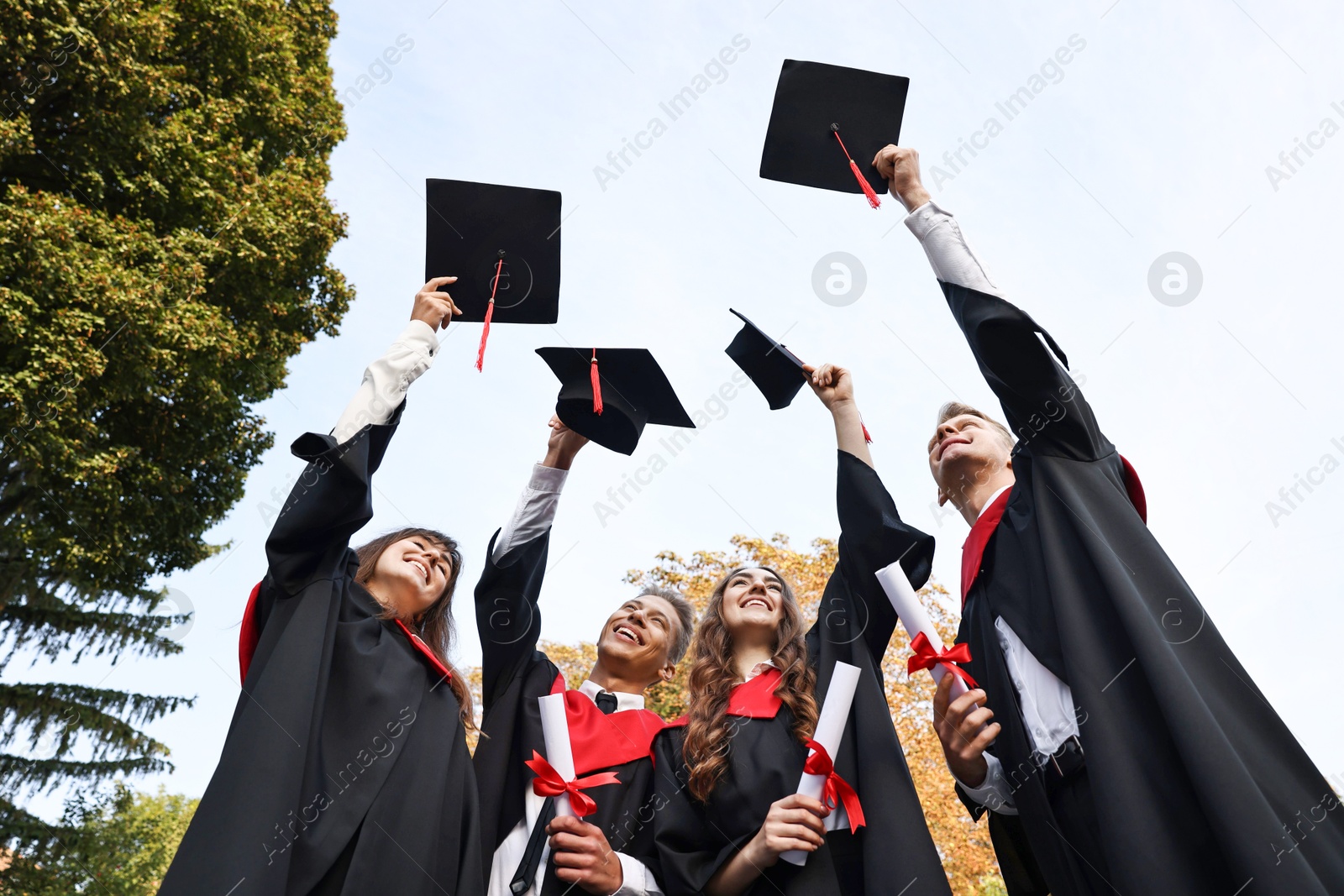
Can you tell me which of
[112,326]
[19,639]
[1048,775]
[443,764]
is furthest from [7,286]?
[1048,775]

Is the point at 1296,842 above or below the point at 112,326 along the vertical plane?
below

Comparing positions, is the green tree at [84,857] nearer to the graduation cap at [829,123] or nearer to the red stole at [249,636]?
the red stole at [249,636]

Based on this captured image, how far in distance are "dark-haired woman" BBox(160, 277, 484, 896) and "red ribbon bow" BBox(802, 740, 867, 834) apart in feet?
3.50

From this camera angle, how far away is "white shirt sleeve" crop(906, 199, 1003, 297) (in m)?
2.54

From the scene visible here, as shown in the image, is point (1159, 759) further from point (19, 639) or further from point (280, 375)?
point (19, 639)

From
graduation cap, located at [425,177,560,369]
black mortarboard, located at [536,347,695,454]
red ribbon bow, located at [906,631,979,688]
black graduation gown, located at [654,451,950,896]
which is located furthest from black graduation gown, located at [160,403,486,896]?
red ribbon bow, located at [906,631,979,688]

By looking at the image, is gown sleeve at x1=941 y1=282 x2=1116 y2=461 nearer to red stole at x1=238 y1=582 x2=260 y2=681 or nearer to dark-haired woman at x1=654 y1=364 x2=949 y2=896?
dark-haired woman at x1=654 y1=364 x2=949 y2=896

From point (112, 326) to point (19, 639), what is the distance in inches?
166

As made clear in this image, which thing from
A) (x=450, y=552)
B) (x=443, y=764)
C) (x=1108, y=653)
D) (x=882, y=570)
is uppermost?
(x=450, y=552)

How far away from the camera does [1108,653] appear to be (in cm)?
210

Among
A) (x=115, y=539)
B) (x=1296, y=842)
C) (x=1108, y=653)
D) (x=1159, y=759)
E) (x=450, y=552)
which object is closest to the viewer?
(x=1296, y=842)

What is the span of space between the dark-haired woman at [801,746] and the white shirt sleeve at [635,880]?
0.05 m

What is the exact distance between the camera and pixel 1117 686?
80.7 inches

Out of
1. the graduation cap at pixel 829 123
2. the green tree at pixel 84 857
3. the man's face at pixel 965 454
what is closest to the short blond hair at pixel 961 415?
the man's face at pixel 965 454
